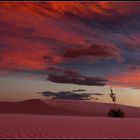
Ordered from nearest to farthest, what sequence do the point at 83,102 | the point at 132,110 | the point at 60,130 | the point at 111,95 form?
the point at 60,130
the point at 111,95
the point at 132,110
the point at 83,102

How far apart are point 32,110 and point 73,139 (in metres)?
60.5

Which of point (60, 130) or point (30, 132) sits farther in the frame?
point (60, 130)

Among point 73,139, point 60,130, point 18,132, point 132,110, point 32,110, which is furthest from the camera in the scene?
point 132,110

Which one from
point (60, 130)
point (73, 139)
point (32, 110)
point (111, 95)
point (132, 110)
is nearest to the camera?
point (73, 139)

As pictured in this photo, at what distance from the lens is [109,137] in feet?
46.6

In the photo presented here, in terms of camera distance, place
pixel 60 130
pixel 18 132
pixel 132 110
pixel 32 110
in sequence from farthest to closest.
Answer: pixel 132 110 < pixel 32 110 < pixel 60 130 < pixel 18 132

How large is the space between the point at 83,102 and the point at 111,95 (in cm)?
4335

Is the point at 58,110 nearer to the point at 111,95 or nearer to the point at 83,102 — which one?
the point at 83,102

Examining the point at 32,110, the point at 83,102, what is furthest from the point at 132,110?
the point at 32,110

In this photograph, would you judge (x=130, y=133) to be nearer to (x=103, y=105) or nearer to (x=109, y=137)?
(x=109, y=137)

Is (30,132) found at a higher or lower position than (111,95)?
lower

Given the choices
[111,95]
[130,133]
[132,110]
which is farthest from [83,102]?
[130,133]

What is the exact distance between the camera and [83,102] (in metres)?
87.4

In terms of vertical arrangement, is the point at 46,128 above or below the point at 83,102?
below
